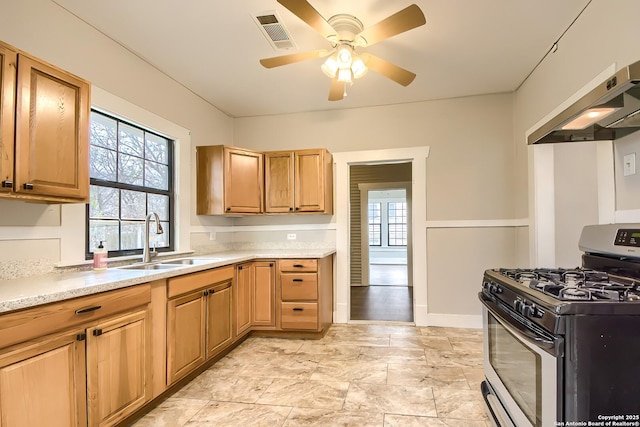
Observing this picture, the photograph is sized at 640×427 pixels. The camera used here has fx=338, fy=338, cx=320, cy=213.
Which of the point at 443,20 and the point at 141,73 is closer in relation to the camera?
the point at 443,20

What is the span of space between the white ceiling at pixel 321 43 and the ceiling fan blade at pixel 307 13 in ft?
0.91

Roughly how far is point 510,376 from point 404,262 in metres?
9.26

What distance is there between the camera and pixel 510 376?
1615 millimetres

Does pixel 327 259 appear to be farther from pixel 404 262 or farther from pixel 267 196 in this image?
pixel 404 262

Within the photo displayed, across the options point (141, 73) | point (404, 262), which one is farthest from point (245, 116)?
point (404, 262)

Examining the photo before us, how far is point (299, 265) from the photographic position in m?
3.56

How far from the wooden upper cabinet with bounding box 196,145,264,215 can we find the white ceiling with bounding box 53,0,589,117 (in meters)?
0.69

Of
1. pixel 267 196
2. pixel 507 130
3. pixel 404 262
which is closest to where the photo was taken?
pixel 507 130

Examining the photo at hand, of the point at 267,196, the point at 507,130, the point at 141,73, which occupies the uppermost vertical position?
the point at 141,73

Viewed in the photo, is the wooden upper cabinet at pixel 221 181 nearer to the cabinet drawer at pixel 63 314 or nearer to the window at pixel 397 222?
the cabinet drawer at pixel 63 314

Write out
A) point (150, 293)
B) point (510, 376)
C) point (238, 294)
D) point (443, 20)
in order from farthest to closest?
point (238, 294) < point (443, 20) < point (150, 293) < point (510, 376)

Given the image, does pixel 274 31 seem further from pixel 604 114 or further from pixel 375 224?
pixel 375 224

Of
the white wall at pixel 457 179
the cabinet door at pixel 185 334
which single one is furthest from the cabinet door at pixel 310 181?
the cabinet door at pixel 185 334

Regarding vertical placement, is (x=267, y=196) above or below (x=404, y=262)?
above
